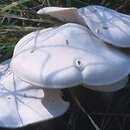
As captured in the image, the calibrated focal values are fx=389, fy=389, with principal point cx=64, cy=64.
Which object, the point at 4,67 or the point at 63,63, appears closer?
the point at 63,63

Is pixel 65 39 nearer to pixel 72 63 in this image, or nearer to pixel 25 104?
pixel 72 63

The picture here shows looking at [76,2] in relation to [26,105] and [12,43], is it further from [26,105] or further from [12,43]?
[26,105]

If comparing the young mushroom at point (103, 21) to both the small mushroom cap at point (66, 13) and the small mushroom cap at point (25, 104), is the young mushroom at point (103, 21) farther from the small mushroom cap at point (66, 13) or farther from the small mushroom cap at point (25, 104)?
the small mushroom cap at point (25, 104)

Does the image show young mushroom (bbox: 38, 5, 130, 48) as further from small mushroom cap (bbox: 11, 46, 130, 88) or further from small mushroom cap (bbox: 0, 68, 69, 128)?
small mushroom cap (bbox: 0, 68, 69, 128)

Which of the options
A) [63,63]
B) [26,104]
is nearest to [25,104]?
[26,104]

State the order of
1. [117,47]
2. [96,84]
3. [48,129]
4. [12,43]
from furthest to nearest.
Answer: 1. [12,43]
2. [48,129]
3. [117,47]
4. [96,84]

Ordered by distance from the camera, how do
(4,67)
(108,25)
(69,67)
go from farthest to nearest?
(4,67), (108,25), (69,67)

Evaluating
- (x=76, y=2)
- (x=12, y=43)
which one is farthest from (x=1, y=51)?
(x=76, y=2)

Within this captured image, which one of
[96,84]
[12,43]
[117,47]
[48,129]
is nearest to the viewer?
[96,84]
